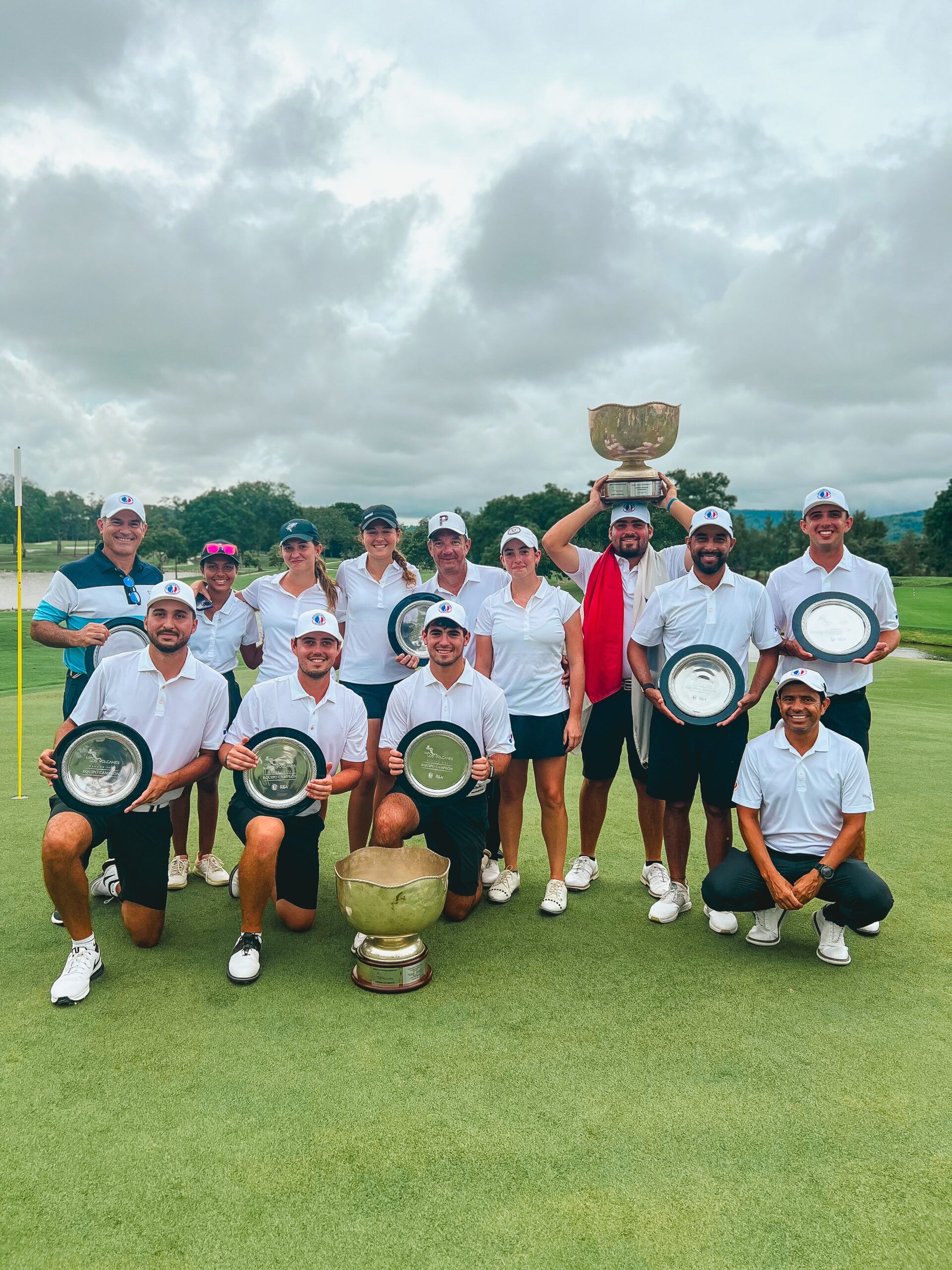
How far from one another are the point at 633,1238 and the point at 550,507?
80329 mm

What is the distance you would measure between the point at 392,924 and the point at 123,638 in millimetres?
2429

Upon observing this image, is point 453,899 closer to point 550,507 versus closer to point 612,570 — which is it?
point 612,570

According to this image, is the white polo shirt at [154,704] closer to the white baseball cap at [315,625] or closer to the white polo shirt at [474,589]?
the white baseball cap at [315,625]

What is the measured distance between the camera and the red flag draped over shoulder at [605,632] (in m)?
5.37

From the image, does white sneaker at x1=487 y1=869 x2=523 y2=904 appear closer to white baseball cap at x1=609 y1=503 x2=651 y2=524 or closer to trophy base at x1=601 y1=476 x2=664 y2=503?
white baseball cap at x1=609 y1=503 x2=651 y2=524

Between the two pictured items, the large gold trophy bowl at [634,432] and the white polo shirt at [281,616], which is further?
the large gold trophy bowl at [634,432]

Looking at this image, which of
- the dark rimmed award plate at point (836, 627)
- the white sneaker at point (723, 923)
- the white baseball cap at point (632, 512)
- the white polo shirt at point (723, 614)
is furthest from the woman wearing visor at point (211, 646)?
the dark rimmed award plate at point (836, 627)

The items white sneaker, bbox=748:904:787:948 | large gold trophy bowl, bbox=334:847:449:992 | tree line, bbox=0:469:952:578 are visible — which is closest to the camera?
large gold trophy bowl, bbox=334:847:449:992

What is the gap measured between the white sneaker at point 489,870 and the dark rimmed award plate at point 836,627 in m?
Result: 2.37

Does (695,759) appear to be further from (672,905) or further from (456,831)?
(456,831)

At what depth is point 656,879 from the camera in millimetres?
5238

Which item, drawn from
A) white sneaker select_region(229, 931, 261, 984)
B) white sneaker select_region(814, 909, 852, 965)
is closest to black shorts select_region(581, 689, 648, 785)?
white sneaker select_region(814, 909, 852, 965)

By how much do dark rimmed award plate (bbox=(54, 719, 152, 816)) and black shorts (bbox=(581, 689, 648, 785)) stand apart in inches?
104

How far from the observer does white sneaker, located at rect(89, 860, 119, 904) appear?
5215 mm
